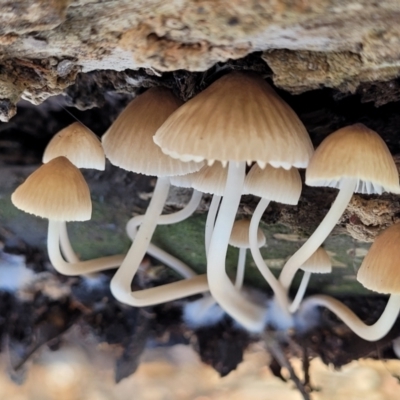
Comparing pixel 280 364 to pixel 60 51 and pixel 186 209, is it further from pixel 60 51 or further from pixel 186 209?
pixel 60 51

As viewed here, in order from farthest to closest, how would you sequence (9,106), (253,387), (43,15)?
(253,387), (9,106), (43,15)

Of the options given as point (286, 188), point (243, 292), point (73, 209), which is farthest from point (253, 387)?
point (73, 209)

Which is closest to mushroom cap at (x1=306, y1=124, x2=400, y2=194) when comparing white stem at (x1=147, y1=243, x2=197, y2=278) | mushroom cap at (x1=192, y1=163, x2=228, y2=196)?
mushroom cap at (x1=192, y1=163, x2=228, y2=196)

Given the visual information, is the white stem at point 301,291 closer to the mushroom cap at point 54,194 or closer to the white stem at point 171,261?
the white stem at point 171,261

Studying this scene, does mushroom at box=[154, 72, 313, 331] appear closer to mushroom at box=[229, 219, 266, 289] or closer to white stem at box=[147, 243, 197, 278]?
mushroom at box=[229, 219, 266, 289]

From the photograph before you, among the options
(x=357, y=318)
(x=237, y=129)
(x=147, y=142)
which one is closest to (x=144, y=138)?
(x=147, y=142)
